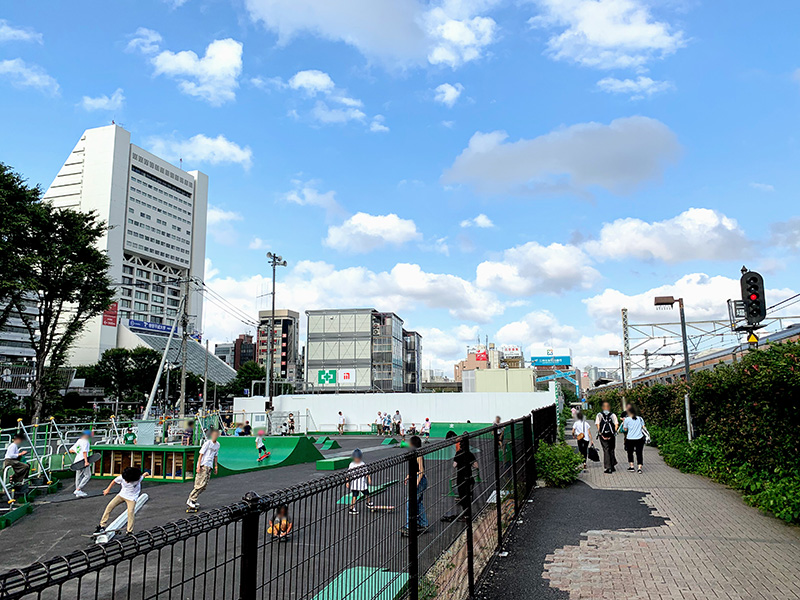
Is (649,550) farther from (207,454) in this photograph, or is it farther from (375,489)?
(207,454)

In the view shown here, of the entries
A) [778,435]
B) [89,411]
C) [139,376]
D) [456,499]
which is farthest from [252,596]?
[139,376]

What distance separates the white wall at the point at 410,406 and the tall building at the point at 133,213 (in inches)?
3065

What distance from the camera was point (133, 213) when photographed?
4941 inches

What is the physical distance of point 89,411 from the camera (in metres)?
56.4

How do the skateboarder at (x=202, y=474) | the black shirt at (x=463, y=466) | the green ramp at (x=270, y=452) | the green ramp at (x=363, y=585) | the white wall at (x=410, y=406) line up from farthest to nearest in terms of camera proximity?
the white wall at (x=410, y=406) → the green ramp at (x=270, y=452) → the skateboarder at (x=202, y=474) → the black shirt at (x=463, y=466) → the green ramp at (x=363, y=585)

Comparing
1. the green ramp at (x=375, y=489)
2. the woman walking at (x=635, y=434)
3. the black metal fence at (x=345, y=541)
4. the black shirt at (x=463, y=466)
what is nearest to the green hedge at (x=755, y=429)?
the woman walking at (x=635, y=434)

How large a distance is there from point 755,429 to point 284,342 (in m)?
161

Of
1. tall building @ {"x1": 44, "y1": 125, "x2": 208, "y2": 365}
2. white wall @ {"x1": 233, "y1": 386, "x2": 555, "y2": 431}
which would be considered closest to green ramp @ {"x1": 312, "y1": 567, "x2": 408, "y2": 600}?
white wall @ {"x1": 233, "y1": 386, "x2": 555, "y2": 431}

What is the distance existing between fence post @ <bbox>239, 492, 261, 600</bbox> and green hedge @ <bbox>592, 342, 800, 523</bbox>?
25.1 feet

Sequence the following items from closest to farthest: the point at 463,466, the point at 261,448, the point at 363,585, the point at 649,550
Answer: the point at 363,585
the point at 463,466
the point at 649,550
the point at 261,448

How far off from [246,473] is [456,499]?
49.8 feet

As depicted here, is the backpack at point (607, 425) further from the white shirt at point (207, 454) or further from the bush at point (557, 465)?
the white shirt at point (207, 454)

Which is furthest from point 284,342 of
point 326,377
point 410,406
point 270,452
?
point 270,452

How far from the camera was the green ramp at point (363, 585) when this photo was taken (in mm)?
3334
